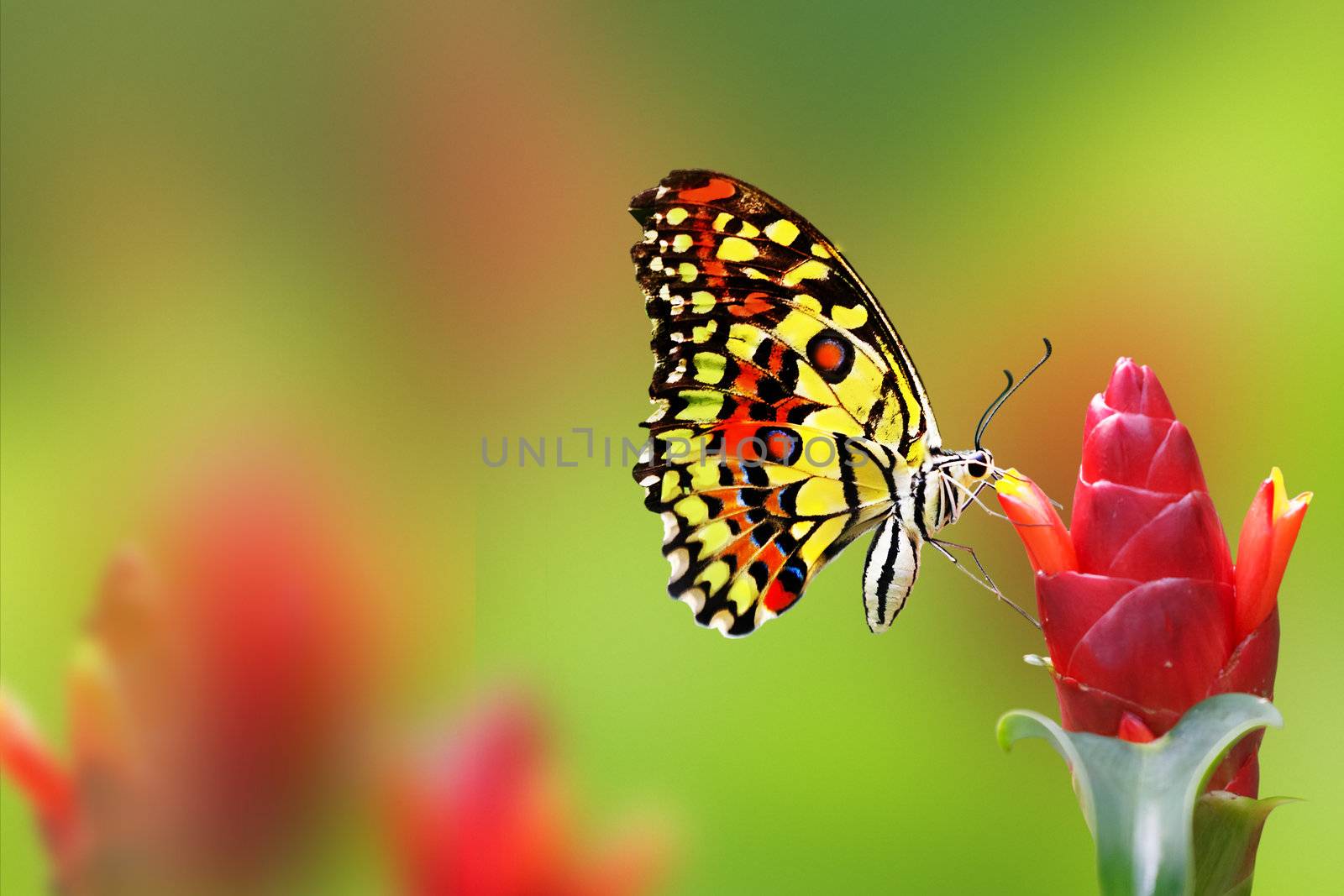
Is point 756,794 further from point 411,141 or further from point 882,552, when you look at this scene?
point 411,141

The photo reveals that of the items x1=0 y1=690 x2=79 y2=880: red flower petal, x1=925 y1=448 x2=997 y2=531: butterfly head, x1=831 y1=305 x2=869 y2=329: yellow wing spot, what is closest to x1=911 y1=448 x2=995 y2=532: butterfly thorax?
x1=925 y1=448 x2=997 y2=531: butterfly head

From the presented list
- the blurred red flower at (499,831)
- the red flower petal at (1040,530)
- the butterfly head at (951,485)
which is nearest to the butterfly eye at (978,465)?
A: the butterfly head at (951,485)

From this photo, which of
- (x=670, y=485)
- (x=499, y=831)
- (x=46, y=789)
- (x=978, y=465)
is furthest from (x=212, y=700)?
(x=978, y=465)

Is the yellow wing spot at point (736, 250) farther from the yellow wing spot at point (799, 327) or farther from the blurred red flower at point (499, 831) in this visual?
the blurred red flower at point (499, 831)

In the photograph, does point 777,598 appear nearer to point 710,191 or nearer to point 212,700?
point 710,191

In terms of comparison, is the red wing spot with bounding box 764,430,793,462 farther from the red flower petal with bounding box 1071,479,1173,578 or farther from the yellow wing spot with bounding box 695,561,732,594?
the red flower petal with bounding box 1071,479,1173,578
